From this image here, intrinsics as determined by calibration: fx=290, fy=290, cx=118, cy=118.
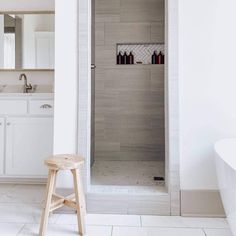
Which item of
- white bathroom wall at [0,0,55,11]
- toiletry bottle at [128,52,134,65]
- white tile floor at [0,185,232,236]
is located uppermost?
white bathroom wall at [0,0,55,11]

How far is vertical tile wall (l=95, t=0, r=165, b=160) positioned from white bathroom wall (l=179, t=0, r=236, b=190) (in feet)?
5.49

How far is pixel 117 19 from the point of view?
4098mm

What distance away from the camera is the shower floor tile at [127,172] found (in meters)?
2.87

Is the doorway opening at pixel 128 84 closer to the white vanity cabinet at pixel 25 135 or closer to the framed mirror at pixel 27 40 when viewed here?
the framed mirror at pixel 27 40

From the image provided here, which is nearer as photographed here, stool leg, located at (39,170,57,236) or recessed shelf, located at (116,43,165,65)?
stool leg, located at (39,170,57,236)

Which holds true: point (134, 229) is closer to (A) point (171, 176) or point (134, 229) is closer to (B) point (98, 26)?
(A) point (171, 176)

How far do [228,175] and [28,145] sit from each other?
6.99 ft

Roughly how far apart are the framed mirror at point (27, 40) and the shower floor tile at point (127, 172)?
1.42 meters

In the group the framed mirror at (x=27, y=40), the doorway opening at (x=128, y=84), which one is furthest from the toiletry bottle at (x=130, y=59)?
the framed mirror at (x=27, y=40)

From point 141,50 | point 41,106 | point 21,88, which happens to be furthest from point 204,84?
point 21,88

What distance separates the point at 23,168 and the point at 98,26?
2.20 meters

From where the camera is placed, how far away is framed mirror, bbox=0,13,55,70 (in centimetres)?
357

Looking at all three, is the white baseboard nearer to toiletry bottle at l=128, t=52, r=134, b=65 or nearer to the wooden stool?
the wooden stool

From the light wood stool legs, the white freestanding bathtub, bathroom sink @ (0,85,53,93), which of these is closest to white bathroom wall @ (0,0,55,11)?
bathroom sink @ (0,85,53,93)
